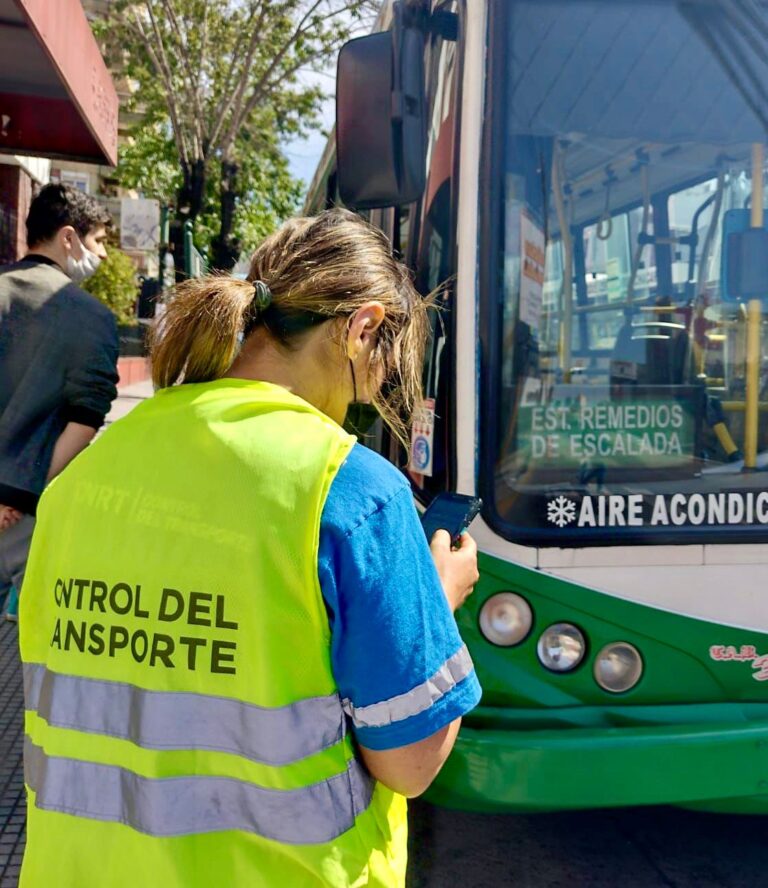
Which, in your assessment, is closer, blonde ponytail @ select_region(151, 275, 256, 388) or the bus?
blonde ponytail @ select_region(151, 275, 256, 388)

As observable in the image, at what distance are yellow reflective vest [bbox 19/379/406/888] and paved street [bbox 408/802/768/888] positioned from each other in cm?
213

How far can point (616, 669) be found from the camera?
9.73 feet

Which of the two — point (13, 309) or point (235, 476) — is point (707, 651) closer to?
point (235, 476)

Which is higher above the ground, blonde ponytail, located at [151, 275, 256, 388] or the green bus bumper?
blonde ponytail, located at [151, 275, 256, 388]

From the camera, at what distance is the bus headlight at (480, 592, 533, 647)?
2951 millimetres

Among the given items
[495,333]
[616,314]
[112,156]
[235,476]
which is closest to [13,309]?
[495,333]

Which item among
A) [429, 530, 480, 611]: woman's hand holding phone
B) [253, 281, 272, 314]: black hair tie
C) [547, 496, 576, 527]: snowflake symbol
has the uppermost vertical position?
[253, 281, 272, 314]: black hair tie

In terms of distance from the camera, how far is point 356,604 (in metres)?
1.23

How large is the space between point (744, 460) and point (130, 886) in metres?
2.33

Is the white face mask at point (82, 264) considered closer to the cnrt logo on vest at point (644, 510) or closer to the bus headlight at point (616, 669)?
the cnrt logo on vest at point (644, 510)

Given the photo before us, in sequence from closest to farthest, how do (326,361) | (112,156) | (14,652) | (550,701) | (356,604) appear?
(356,604), (326,361), (550,701), (14,652), (112,156)

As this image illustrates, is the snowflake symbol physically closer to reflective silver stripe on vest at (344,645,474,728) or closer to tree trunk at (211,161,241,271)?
reflective silver stripe on vest at (344,645,474,728)

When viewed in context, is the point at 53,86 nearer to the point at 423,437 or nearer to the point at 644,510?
the point at 423,437

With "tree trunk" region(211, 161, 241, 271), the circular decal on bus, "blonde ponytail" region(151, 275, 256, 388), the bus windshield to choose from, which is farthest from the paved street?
"tree trunk" region(211, 161, 241, 271)
